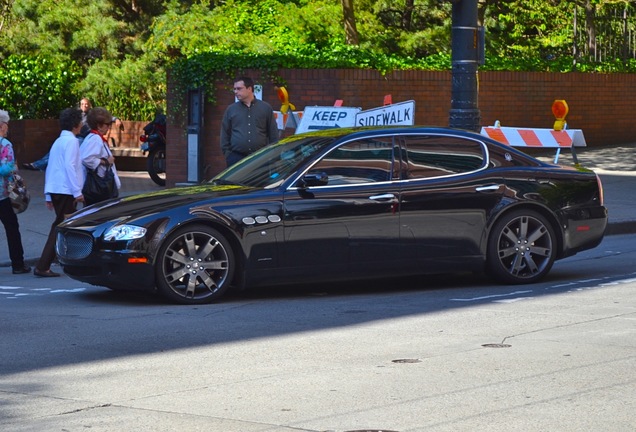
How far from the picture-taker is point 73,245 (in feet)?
34.6

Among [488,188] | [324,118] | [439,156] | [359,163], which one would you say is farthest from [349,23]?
[359,163]

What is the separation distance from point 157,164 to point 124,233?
12.2 metres

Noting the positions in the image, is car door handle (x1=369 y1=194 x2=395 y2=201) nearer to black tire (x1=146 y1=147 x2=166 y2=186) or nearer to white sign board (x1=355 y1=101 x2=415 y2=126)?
white sign board (x1=355 y1=101 x2=415 y2=126)

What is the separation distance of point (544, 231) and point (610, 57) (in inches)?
629

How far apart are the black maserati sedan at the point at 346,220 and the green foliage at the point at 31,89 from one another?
15.2 metres

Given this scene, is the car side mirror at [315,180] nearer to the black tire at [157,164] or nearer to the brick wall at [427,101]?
the brick wall at [427,101]

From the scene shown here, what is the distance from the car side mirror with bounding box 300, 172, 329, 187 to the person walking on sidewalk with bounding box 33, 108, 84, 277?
2.94 m

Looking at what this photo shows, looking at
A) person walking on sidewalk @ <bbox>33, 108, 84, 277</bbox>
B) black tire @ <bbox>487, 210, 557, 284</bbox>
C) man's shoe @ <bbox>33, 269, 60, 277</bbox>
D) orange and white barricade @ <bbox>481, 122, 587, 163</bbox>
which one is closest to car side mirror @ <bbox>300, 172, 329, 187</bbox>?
black tire @ <bbox>487, 210, 557, 284</bbox>

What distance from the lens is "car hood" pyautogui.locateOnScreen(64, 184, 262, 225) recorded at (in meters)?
10.2

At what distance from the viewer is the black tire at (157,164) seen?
858 inches

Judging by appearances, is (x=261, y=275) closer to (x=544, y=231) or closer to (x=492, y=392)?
(x=544, y=231)

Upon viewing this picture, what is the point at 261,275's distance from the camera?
10.4 meters

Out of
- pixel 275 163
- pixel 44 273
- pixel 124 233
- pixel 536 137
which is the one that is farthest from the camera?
pixel 536 137

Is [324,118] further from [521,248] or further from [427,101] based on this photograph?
[521,248]
